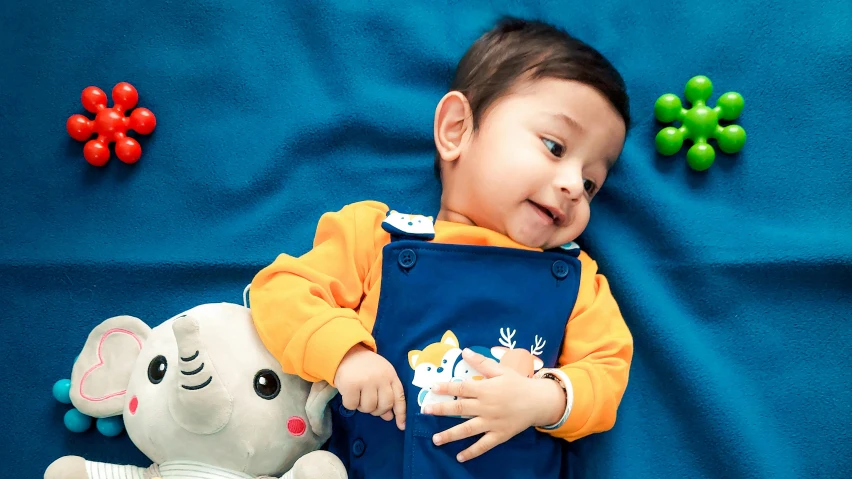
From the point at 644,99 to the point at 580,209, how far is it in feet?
1.11

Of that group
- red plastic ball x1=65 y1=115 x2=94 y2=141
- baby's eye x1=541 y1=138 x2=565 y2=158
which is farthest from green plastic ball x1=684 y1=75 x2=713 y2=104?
red plastic ball x1=65 y1=115 x2=94 y2=141

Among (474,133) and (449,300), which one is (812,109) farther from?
(449,300)

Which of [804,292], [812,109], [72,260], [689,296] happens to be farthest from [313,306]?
[812,109]

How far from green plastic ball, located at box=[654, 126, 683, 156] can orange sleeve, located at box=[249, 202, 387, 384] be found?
0.53 metres

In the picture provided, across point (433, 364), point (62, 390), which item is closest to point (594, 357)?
point (433, 364)

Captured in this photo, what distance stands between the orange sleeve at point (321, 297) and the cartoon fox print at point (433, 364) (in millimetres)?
72

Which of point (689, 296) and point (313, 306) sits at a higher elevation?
point (689, 296)

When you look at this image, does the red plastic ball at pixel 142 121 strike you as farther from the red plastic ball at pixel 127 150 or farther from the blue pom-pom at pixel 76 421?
the blue pom-pom at pixel 76 421

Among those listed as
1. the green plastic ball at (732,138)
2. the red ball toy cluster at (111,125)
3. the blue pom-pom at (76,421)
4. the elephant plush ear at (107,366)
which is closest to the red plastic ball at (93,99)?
the red ball toy cluster at (111,125)

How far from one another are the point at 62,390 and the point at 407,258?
629mm

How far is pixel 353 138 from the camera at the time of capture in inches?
51.6

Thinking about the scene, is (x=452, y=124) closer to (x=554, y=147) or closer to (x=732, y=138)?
(x=554, y=147)

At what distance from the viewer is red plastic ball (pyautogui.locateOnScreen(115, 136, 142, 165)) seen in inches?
49.7

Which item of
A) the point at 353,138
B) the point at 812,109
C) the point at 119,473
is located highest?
the point at 812,109
